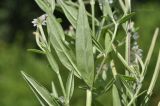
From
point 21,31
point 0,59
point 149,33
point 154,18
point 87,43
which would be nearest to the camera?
point 87,43

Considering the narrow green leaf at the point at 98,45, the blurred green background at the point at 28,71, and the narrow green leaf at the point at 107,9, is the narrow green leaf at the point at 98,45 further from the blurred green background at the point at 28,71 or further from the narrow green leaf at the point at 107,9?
the blurred green background at the point at 28,71

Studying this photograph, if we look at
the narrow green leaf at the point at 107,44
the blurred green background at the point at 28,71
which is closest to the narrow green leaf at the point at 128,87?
the narrow green leaf at the point at 107,44

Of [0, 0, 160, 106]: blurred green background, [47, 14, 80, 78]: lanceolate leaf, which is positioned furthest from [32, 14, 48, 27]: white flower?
[0, 0, 160, 106]: blurred green background

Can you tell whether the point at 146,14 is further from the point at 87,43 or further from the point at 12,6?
the point at 87,43

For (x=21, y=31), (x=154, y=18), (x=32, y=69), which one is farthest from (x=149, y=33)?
(x=21, y=31)

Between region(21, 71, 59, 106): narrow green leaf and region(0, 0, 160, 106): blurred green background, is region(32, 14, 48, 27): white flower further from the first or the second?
region(0, 0, 160, 106): blurred green background
